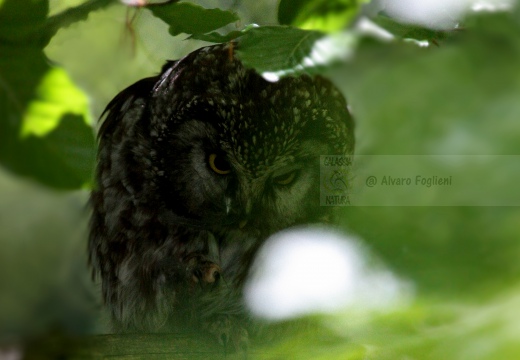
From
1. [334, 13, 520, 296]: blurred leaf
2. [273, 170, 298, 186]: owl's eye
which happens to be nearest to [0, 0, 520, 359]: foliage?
[334, 13, 520, 296]: blurred leaf

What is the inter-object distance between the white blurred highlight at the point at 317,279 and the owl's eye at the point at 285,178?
0.29ft

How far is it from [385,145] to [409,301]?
0.21ft

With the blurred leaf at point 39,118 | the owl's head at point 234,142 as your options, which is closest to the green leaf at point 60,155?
the blurred leaf at point 39,118

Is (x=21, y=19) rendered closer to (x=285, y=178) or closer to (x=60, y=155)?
(x=60, y=155)

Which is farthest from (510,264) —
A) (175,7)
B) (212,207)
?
(212,207)

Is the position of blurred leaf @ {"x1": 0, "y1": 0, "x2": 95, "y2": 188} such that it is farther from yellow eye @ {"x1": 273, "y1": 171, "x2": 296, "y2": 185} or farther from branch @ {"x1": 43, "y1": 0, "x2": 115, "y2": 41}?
yellow eye @ {"x1": 273, "y1": 171, "x2": 296, "y2": 185}

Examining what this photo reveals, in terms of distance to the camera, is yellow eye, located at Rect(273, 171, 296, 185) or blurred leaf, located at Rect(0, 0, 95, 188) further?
yellow eye, located at Rect(273, 171, 296, 185)

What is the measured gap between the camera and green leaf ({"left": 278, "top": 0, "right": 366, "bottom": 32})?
0.48m

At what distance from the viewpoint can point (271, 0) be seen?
2.16 feet

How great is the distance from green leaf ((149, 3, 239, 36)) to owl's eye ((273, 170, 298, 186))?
0.23 meters

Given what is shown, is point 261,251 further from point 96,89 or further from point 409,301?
point 409,301

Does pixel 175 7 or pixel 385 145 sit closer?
pixel 385 145

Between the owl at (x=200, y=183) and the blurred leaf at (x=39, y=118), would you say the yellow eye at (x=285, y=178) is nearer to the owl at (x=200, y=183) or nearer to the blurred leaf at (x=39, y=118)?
the owl at (x=200, y=183)

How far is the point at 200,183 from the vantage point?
775 mm
